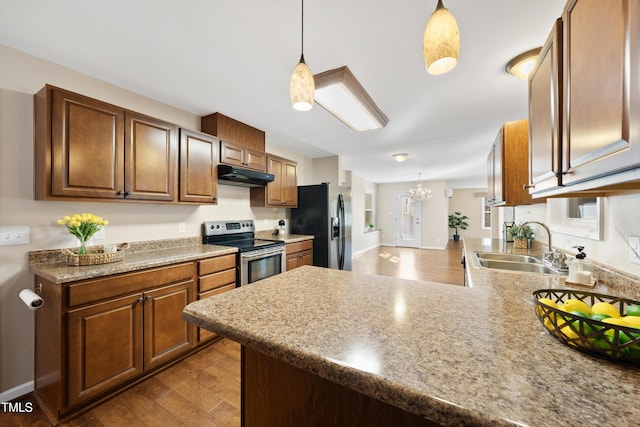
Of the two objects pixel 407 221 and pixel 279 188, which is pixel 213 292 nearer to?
pixel 279 188

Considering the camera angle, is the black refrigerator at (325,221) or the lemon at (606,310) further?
the black refrigerator at (325,221)

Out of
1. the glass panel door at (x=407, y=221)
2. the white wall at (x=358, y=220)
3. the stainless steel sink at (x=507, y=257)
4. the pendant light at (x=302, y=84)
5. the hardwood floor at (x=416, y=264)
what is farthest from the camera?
the glass panel door at (x=407, y=221)

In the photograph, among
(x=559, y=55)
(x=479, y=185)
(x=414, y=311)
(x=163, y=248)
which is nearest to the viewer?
(x=414, y=311)

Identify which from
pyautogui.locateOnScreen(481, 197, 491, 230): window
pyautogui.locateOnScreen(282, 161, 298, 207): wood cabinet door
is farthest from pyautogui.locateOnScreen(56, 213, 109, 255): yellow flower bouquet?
pyautogui.locateOnScreen(481, 197, 491, 230): window

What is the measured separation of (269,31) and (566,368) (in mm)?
2005

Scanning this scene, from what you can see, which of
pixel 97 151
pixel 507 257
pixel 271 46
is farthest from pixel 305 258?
pixel 271 46

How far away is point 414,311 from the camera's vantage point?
0.85 meters

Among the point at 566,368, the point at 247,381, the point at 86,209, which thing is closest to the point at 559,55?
the point at 566,368

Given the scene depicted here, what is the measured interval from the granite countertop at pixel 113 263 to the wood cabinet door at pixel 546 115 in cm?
240

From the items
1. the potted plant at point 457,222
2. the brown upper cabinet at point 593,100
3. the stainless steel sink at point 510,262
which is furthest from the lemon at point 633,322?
the potted plant at point 457,222

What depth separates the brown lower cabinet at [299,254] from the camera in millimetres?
3453

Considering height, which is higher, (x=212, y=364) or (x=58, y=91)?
(x=58, y=91)

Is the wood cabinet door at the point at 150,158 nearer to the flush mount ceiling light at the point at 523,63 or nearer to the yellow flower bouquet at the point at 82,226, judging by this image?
the yellow flower bouquet at the point at 82,226

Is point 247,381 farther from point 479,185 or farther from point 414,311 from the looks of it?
point 479,185
